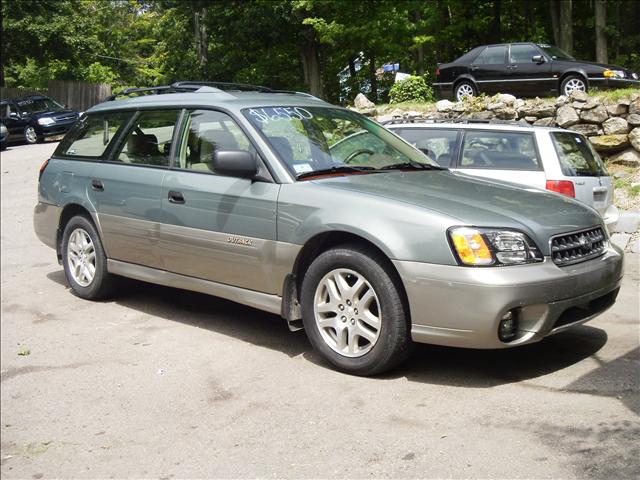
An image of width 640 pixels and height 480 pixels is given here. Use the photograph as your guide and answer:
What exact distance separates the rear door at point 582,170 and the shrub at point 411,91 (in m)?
10.6

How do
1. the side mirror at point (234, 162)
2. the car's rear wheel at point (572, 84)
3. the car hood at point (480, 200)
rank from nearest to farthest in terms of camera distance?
the car hood at point (480, 200)
the side mirror at point (234, 162)
the car's rear wheel at point (572, 84)

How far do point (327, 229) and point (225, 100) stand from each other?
158 cm

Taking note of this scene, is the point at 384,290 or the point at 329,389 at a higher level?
the point at 384,290

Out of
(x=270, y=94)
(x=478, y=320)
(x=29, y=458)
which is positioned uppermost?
(x=270, y=94)

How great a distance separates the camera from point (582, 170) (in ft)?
28.3

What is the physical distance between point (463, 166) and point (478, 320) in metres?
4.36

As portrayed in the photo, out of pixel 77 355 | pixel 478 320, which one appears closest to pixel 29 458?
pixel 77 355

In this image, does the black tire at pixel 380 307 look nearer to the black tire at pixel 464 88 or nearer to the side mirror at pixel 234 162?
the side mirror at pixel 234 162

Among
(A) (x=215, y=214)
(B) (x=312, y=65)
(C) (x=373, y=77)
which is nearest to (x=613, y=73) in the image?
(A) (x=215, y=214)

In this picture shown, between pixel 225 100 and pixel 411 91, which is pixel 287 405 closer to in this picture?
pixel 225 100

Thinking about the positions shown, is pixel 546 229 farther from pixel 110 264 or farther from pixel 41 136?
pixel 41 136

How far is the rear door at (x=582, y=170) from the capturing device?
27.7 feet

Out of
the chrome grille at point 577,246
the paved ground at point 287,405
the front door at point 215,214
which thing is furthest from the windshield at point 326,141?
the chrome grille at point 577,246

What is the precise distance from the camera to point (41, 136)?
92.1 feet
